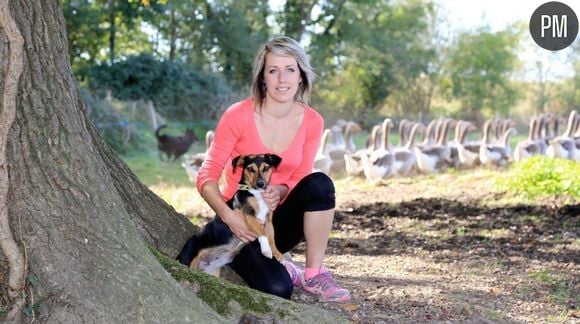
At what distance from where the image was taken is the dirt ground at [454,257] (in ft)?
15.3

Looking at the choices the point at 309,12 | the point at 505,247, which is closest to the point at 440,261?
the point at 505,247

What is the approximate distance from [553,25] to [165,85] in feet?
50.1

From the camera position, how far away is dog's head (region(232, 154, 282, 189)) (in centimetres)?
432

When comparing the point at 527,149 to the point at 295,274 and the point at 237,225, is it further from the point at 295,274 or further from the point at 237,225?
the point at 237,225

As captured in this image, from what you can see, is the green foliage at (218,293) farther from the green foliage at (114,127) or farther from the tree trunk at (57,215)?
the green foliage at (114,127)

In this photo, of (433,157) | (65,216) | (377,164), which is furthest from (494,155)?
(65,216)

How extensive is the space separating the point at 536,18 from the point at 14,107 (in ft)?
35.9

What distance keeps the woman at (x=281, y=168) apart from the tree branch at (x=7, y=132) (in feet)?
4.38

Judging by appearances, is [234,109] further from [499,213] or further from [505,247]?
[499,213]

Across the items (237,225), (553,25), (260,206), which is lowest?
(237,225)

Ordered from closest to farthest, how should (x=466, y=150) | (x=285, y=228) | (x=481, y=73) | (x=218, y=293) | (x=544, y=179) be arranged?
(x=218, y=293) < (x=285, y=228) < (x=544, y=179) < (x=466, y=150) < (x=481, y=73)

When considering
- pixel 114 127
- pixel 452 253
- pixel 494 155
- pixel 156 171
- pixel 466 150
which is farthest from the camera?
pixel 114 127

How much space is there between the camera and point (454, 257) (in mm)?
6809

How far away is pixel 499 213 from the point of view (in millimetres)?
9438
